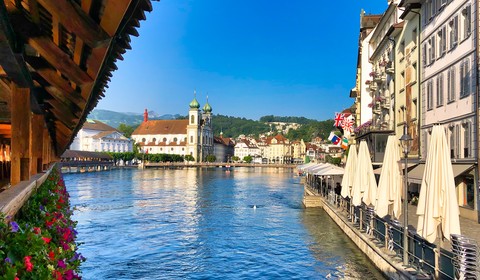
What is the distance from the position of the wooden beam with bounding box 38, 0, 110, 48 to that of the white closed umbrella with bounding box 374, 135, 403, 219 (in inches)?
565

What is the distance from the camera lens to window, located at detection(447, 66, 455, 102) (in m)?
→ 25.0

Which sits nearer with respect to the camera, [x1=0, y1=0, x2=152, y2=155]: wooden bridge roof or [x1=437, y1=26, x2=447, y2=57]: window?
[x1=0, y1=0, x2=152, y2=155]: wooden bridge roof

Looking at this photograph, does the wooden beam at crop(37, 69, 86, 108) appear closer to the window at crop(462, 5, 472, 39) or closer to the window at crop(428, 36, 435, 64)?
the window at crop(462, 5, 472, 39)

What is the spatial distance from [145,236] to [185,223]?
18.9 feet

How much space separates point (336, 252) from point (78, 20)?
64.1 feet

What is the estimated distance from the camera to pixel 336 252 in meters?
21.8

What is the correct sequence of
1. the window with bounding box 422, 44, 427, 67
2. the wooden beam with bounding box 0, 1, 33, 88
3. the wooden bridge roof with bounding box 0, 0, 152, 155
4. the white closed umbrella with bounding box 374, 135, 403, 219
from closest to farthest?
the wooden bridge roof with bounding box 0, 0, 152, 155, the wooden beam with bounding box 0, 1, 33, 88, the white closed umbrella with bounding box 374, 135, 403, 219, the window with bounding box 422, 44, 427, 67

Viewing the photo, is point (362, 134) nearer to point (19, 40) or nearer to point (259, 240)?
point (259, 240)

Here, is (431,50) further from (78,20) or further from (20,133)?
(78,20)

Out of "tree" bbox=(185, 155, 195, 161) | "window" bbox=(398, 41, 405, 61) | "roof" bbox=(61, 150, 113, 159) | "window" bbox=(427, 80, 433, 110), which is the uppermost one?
"window" bbox=(398, 41, 405, 61)

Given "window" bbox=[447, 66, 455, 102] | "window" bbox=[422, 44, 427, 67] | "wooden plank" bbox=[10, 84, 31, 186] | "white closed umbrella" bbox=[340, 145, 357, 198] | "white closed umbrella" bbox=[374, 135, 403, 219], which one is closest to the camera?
"wooden plank" bbox=[10, 84, 31, 186]

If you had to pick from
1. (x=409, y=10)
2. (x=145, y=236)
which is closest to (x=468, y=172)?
(x=409, y=10)

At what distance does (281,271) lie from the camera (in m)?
19.2

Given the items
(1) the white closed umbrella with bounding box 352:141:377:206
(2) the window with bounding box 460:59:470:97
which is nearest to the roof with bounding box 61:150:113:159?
(1) the white closed umbrella with bounding box 352:141:377:206
